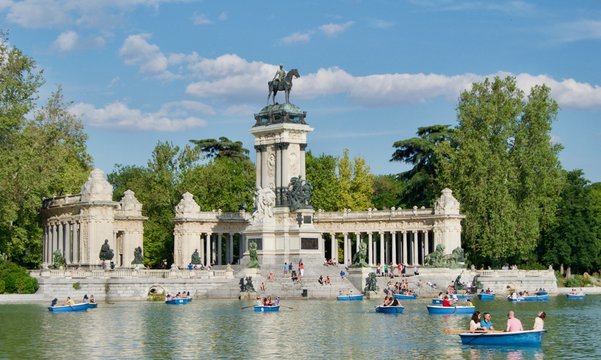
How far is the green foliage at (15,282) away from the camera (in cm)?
7225

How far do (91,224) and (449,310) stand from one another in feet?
114

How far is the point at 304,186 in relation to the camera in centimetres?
8938

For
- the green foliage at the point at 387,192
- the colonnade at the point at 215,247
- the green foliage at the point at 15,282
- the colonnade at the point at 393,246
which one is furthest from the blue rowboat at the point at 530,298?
the green foliage at the point at 15,282

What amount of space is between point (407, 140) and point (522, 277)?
866 inches

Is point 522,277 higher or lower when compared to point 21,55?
lower

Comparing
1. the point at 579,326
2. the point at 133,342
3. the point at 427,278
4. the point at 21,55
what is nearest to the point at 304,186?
the point at 427,278

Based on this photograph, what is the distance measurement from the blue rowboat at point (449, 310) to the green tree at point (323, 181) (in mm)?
48538

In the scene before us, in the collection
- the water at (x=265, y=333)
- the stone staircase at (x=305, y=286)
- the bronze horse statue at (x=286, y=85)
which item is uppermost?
the bronze horse statue at (x=286, y=85)

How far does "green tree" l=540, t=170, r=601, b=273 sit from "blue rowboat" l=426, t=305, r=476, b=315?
136 ft

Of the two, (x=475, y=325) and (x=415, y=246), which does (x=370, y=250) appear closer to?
(x=415, y=246)

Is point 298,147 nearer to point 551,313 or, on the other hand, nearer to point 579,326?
point 551,313

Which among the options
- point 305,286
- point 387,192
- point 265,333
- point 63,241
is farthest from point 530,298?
point 387,192

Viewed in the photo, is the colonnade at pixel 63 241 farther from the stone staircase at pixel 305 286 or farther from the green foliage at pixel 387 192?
the green foliage at pixel 387 192

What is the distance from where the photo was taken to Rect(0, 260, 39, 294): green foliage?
2844 inches
